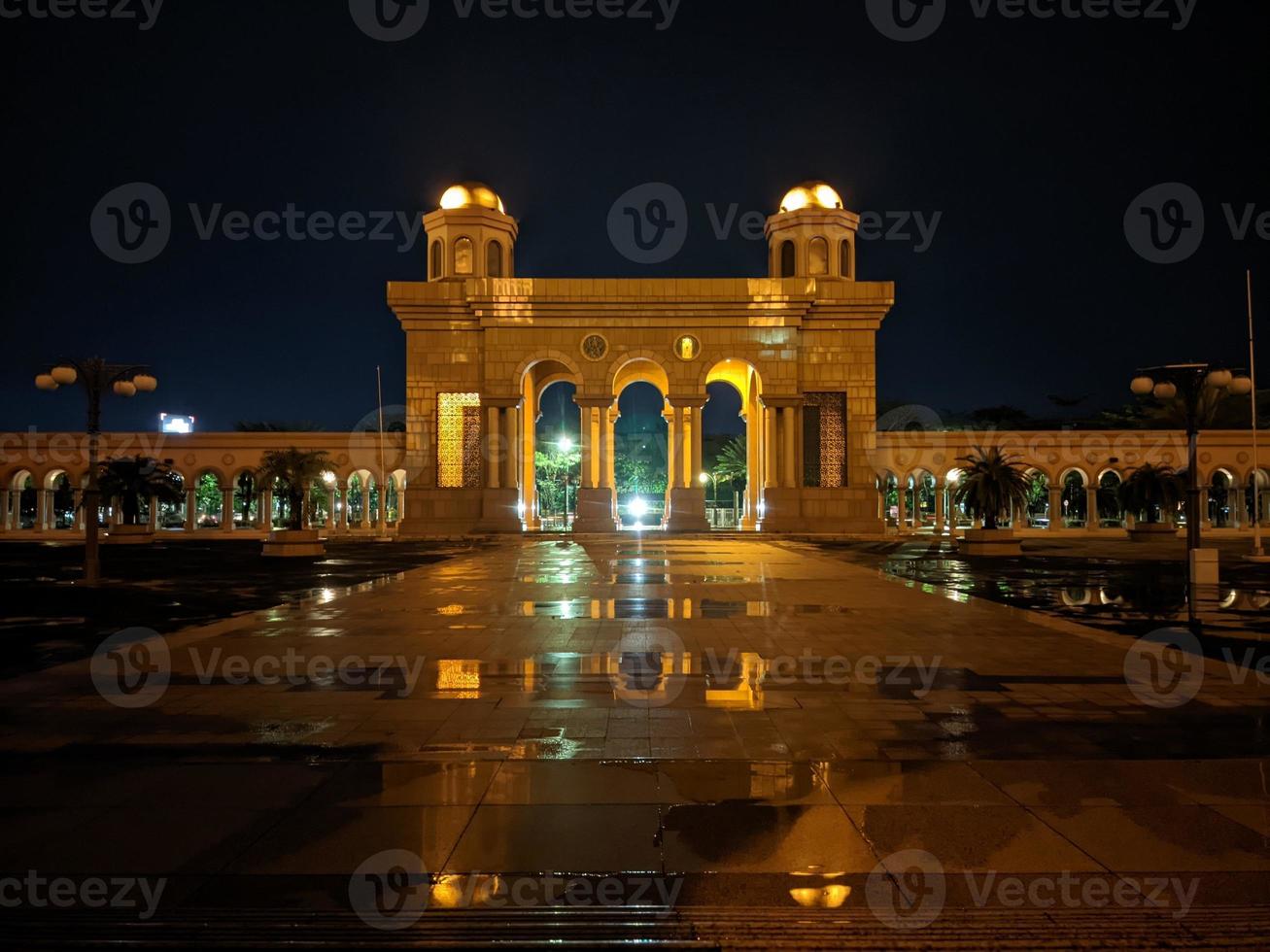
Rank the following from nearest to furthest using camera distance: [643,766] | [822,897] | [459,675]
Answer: [822,897], [643,766], [459,675]

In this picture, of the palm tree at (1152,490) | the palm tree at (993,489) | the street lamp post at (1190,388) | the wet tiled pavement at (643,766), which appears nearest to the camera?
the wet tiled pavement at (643,766)

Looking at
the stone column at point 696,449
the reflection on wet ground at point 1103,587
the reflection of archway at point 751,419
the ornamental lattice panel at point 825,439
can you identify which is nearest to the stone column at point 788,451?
the ornamental lattice panel at point 825,439

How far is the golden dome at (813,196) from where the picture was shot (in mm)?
44531

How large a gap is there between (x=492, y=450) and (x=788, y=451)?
1379 centimetres

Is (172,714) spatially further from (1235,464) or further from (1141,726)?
(1235,464)

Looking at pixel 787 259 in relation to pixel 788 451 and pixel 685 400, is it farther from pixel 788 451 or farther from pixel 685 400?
pixel 788 451

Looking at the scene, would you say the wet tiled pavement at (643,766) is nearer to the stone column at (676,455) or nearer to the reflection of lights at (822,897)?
the reflection of lights at (822,897)

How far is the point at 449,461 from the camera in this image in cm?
4353

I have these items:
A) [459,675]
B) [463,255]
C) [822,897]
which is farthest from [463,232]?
[822,897]

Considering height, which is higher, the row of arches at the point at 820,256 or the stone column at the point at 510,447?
the row of arches at the point at 820,256

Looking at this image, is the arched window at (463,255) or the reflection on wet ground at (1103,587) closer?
the reflection on wet ground at (1103,587)

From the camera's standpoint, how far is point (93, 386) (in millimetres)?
19984

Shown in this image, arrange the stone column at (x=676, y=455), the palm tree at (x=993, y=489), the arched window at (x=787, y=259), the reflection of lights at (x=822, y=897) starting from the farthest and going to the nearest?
the arched window at (x=787, y=259) < the stone column at (x=676, y=455) < the palm tree at (x=993, y=489) < the reflection of lights at (x=822, y=897)

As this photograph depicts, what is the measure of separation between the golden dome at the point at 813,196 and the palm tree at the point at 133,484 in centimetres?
3141
